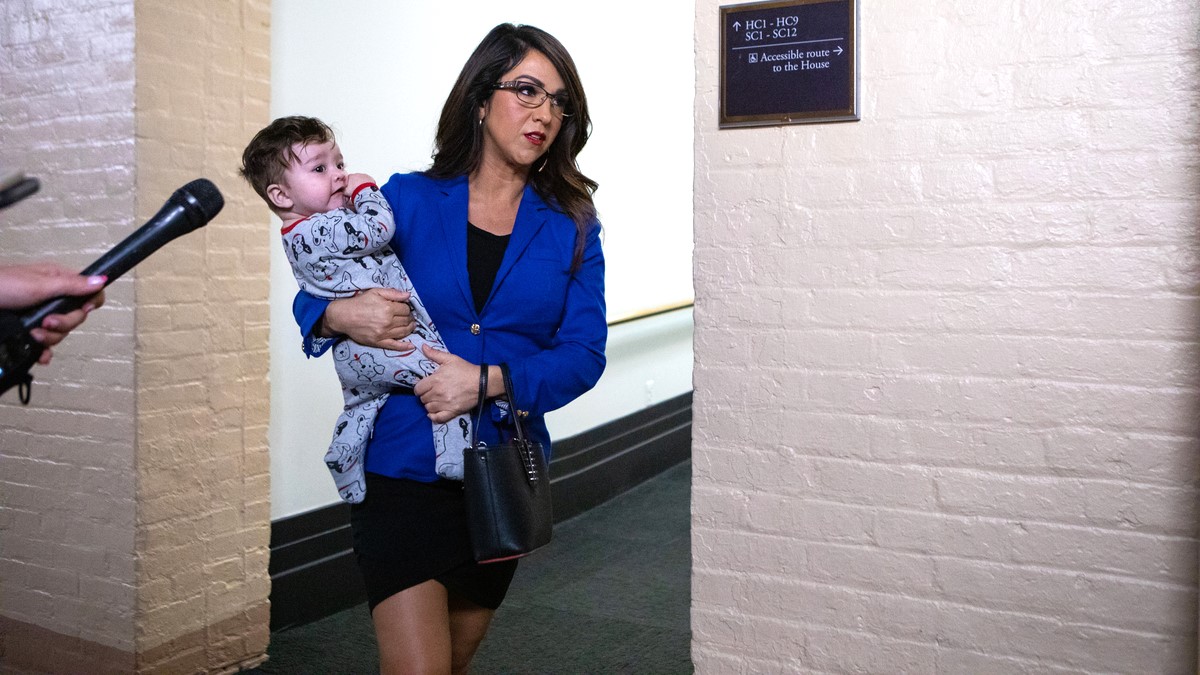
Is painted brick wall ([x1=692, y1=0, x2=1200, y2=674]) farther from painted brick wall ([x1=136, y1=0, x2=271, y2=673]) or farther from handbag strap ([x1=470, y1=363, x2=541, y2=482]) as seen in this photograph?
painted brick wall ([x1=136, y1=0, x2=271, y2=673])

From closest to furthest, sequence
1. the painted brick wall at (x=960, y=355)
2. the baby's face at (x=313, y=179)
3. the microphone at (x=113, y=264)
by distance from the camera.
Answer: the microphone at (x=113, y=264) < the painted brick wall at (x=960, y=355) < the baby's face at (x=313, y=179)

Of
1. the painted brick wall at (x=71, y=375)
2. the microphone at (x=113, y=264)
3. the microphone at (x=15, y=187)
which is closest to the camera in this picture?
the microphone at (x=15, y=187)

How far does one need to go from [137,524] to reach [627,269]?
316 cm

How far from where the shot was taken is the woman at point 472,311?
1977 mm

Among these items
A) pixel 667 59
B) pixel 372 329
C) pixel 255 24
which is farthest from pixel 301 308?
pixel 667 59

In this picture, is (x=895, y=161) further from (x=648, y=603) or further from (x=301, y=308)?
(x=648, y=603)

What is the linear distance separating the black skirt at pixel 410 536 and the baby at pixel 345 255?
0.05 meters

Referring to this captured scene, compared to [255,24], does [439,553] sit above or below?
below

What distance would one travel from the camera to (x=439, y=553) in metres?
2.01

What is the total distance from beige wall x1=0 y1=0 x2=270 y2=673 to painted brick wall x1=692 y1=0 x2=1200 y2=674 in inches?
63.1

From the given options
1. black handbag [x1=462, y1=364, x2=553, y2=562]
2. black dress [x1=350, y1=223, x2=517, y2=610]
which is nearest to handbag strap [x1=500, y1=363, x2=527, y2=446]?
black handbag [x1=462, y1=364, x2=553, y2=562]

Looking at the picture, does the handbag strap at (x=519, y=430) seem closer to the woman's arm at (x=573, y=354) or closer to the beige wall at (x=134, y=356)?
the woman's arm at (x=573, y=354)

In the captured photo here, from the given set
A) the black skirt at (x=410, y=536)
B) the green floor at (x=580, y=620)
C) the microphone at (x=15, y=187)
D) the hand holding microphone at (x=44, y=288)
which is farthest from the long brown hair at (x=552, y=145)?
the green floor at (x=580, y=620)

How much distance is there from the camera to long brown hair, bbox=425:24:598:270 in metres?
2.12
